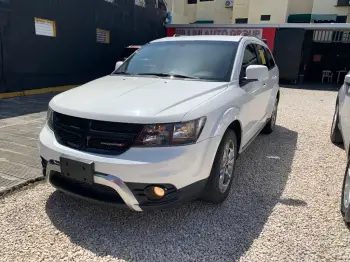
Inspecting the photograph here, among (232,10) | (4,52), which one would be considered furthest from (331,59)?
(4,52)

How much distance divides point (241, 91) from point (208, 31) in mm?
15169

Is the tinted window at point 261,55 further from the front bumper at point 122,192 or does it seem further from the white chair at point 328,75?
the white chair at point 328,75

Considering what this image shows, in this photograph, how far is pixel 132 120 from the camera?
236 centimetres

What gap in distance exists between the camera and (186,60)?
364cm

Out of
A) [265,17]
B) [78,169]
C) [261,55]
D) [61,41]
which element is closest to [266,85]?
[261,55]

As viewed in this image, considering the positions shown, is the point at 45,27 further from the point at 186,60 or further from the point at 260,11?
the point at 260,11

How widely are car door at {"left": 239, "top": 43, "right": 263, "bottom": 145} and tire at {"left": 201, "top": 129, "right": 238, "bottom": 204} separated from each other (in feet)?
1.42

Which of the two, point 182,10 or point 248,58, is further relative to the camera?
point 182,10

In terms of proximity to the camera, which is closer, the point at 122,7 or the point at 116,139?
the point at 116,139

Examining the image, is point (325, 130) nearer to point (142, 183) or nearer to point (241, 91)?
point (241, 91)

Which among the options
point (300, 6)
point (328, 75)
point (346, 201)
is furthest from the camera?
point (300, 6)

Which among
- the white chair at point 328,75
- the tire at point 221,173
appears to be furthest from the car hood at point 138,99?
the white chair at point 328,75

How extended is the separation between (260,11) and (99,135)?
81.1 ft

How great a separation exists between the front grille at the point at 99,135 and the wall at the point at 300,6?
80.7ft
